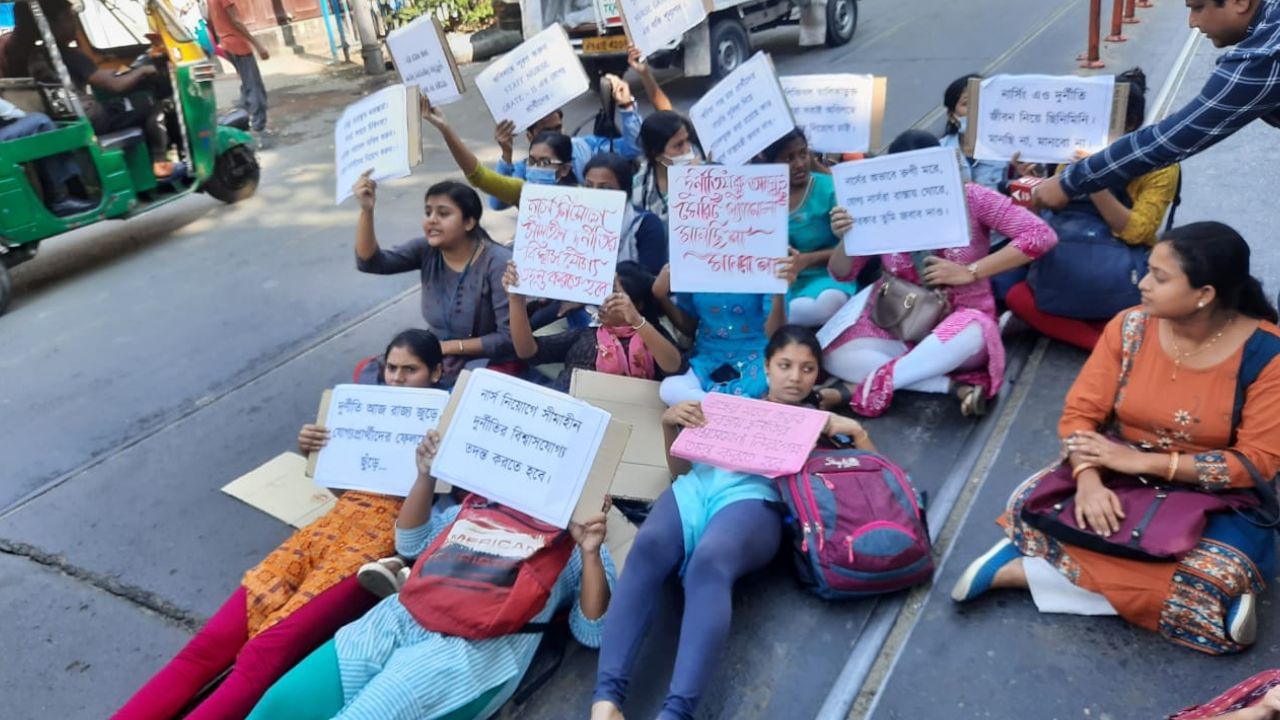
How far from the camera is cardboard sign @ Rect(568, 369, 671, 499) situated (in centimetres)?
319

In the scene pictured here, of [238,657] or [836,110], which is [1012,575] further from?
[836,110]

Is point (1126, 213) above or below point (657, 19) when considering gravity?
below

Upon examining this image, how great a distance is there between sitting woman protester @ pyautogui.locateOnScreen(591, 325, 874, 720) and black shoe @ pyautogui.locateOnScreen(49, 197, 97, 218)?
4.93m

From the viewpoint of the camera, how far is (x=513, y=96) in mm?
4379

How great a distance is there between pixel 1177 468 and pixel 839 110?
229 cm

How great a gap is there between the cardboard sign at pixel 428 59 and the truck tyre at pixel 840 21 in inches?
290

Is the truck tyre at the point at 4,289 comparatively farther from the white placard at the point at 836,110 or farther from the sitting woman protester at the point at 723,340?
the white placard at the point at 836,110

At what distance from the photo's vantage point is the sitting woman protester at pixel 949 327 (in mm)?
3426

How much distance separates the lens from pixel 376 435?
287cm

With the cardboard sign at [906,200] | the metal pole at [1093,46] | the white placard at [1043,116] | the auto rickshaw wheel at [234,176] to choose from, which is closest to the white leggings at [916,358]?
the cardboard sign at [906,200]

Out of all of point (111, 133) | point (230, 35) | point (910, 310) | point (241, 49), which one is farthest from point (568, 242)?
point (230, 35)


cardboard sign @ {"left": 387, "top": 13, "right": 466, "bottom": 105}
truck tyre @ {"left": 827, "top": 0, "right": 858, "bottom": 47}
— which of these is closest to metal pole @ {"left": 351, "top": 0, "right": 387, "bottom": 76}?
truck tyre @ {"left": 827, "top": 0, "right": 858, "bottom": 47}

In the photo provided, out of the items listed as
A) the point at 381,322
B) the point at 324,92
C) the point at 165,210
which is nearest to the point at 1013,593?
the point at 381,322

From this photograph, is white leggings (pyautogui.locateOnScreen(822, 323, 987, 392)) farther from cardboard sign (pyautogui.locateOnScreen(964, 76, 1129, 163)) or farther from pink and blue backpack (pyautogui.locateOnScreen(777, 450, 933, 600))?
pink and blue backpack (pyautogui.locateOnScreen(777, 450, 933, 600))
